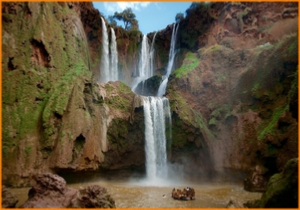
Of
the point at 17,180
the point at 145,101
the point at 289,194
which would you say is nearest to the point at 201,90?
the point at 145,101

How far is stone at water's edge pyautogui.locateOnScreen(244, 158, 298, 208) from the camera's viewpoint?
7.18 m

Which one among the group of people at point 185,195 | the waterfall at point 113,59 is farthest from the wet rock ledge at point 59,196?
the waterfall at point 113,59

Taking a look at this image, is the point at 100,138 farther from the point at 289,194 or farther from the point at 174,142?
the point at 289,194

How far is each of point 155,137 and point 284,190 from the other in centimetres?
1082

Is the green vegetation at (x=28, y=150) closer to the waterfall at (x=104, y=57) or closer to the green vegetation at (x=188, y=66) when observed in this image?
the green vegetation at (x=188, y=66)

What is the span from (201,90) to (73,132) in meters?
12.7

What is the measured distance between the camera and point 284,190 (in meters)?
7.51

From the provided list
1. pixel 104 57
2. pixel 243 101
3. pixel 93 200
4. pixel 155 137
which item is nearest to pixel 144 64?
pixel 104 57

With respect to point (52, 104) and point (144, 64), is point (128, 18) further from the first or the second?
point (52, 104)

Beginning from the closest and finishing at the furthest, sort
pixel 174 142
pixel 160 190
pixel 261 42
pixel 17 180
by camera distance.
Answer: pixel 17 180 → pixel 160 190 → pixel 174 142 → pixel 261 42

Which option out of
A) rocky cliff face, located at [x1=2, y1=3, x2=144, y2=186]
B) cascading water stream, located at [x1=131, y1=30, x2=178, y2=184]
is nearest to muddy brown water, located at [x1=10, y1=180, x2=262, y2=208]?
rocky cliff face, located at [x1=2, y1=3, x2=144, y2=186]

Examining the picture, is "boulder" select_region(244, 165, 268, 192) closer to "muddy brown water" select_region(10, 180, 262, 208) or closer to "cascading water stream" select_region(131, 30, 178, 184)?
"muddy brown water" select_region(10, 180, 262, 208)

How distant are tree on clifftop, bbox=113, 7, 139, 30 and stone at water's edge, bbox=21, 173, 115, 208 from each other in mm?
34645

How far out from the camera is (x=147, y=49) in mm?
34906
